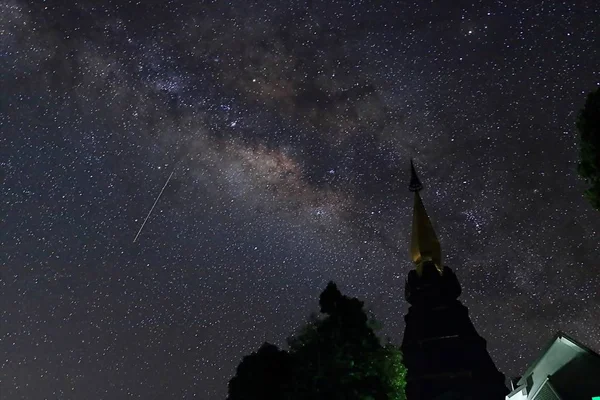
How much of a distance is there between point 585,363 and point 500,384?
22.1 metres

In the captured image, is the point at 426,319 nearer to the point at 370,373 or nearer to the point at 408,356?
the point at 408,356

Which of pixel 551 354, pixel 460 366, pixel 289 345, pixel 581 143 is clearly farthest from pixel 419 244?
pixel 581 143

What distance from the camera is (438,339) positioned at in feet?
158

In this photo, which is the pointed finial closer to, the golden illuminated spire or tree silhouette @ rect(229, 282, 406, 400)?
the golden illuminated spire

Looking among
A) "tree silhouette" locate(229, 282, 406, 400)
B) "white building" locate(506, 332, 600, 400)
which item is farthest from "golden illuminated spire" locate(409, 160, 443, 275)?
"tree silhouette" locate(229, 282, 406, 400)

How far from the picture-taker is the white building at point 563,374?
80.7ft

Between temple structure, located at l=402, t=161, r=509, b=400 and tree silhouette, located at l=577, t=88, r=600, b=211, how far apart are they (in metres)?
29.2

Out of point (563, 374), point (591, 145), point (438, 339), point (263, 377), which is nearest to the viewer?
point (591, 145)

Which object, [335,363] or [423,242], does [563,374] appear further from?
[423,242]

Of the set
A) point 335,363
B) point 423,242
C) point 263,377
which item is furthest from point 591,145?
point 423,242

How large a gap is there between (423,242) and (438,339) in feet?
→ 33.4

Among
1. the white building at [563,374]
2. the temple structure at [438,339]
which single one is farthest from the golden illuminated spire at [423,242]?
the white building at [563,374]

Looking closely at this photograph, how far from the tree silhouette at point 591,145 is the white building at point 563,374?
10947mm

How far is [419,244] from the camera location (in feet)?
181
